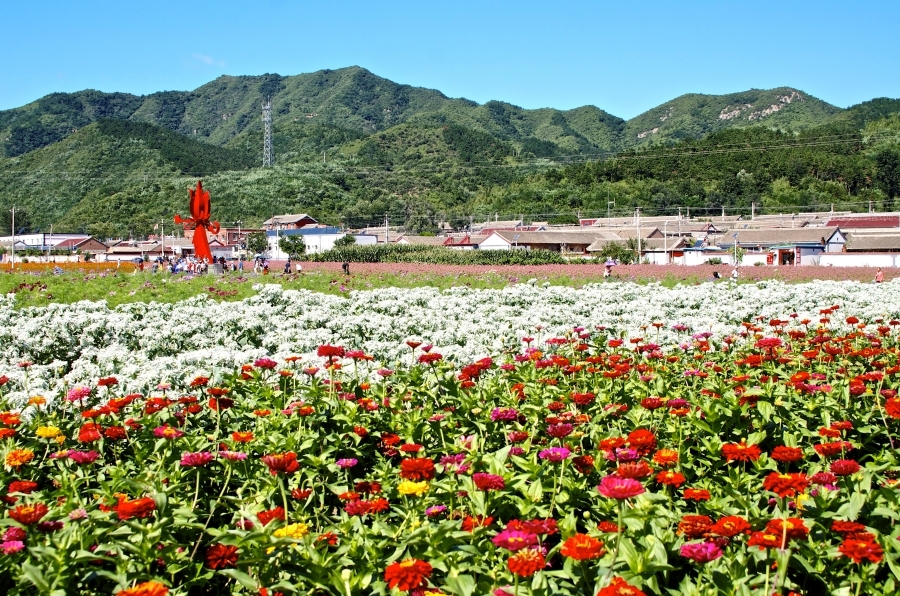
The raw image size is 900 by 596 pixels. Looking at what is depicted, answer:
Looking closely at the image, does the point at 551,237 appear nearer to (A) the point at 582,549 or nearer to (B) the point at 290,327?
(B) the point at 290,327

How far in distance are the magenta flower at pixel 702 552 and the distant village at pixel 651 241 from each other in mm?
36579

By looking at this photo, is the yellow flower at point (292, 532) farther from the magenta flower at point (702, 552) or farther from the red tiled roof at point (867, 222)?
the red tiled roof at point (867, 222)

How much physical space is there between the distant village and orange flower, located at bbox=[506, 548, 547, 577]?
3663 centimetres

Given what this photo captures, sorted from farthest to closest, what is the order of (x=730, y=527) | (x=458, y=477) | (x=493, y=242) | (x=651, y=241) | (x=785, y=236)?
(x=493, y=242), (x=651, y=241), (x=785, y=236), (x=458, y=477), (x=730, y=527)

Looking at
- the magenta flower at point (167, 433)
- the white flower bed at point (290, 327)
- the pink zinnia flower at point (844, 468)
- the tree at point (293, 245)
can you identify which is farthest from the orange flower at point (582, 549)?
the tree at point (293, 245)

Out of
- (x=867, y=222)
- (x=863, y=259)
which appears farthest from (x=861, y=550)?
(x=867, y=222)

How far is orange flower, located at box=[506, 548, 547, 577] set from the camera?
186cm

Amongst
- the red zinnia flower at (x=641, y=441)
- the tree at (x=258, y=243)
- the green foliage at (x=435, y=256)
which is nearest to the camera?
the red zinnia flower at (x=641, y=441)

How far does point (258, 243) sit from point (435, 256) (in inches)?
1190

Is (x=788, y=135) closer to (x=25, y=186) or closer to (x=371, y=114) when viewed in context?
(x=25, y=186)

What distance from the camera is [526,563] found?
188 centimetres

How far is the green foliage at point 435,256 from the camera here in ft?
138

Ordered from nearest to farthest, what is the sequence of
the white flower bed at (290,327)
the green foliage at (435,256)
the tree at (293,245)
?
the white flower bed at (290,327) → the green foliage at (435,256) → the tree at (293,245)

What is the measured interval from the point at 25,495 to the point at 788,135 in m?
101
